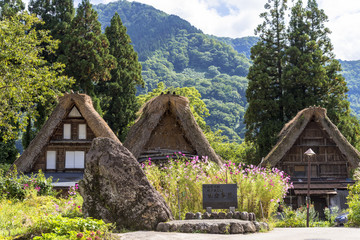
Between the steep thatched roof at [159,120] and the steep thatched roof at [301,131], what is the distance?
5411 mm

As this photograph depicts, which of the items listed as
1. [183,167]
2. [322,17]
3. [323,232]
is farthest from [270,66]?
[323,232]

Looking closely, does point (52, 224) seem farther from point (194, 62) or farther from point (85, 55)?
point (194, 62)

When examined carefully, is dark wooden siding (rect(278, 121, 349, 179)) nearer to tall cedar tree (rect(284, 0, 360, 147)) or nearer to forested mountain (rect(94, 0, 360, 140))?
tall cedar tree (rect(284, 0, 360, 147))

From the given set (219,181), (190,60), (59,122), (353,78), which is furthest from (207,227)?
(353,78)

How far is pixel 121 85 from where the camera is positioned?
3759cm

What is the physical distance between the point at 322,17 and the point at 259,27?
499cm

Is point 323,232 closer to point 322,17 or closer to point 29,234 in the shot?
point 29,234

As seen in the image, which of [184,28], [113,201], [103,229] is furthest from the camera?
[184,28]

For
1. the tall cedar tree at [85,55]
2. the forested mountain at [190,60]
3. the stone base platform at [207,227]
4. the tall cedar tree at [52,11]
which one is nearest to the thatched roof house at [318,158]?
the tall cedar tree at [85,55]

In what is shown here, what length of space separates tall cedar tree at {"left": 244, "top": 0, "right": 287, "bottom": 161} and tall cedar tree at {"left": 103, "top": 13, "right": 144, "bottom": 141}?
919cm

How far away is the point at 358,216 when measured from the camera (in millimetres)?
13703

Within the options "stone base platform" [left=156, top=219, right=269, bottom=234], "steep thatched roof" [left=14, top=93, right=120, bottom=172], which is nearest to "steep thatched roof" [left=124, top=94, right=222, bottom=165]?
"steep thatched roof" [left=14, top=93, right=120, bottom=172]

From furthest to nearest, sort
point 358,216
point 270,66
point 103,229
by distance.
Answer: point 270,66 < point 358,216 < point 103,229

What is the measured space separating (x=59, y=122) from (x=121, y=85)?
13011 mm
